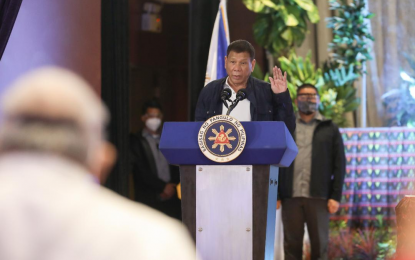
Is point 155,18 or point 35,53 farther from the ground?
point 155,18

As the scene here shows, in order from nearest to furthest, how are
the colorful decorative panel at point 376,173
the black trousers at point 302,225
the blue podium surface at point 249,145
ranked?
the blue podium surface at point 249,145, the black trousers at point 302,225, the colorful decorative panel at point 376,173

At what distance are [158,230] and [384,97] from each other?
6.75m

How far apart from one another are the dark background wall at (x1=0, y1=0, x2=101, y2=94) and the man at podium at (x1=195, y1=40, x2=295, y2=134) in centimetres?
210

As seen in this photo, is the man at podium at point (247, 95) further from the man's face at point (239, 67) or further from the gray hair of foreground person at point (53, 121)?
the gray hair of foreground person at point (53, 121)

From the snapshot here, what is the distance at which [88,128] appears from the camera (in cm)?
107

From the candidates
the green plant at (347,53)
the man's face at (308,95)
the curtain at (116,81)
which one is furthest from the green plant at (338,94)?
the curtain at (116,81)

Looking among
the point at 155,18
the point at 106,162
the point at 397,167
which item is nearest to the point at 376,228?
the point at 397,167

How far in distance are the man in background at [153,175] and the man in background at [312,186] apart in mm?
1471

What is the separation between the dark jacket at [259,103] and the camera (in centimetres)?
→ 338

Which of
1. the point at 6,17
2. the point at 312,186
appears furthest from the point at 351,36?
the point at 6,17

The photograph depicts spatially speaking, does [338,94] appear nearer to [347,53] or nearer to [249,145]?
[347,53]

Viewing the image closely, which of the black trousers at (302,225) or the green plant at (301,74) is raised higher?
the green plant at (301,74)

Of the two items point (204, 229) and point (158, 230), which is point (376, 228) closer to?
point (204, 229)

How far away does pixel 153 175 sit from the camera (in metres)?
6.34
